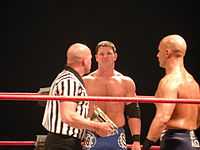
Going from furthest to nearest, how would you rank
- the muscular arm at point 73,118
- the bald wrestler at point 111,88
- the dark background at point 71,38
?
the dark background at point 71,38
the bald wrestler at point 111,88
the muscular arm at point 73,118

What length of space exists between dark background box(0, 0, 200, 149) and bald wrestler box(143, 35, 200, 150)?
2.41m

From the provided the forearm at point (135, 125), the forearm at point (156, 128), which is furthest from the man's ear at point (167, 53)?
the forearm at point (135, 125)

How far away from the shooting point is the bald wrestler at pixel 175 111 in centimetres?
256

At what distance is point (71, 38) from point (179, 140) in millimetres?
2660

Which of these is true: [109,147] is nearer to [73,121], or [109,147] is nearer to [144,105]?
[73,121]

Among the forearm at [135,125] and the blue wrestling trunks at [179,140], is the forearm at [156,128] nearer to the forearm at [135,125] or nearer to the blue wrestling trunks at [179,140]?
the blue wrestling trunks at [179,140]

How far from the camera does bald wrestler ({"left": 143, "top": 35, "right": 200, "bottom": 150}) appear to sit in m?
2.56

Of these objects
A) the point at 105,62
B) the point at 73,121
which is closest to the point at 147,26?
the point at 105,62

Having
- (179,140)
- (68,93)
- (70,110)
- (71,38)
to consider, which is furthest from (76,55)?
(71,38)

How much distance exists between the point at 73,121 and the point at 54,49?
270 centimetres

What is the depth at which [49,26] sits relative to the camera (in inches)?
199

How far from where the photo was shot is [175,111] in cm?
261

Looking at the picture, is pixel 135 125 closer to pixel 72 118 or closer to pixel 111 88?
pixel 111 88

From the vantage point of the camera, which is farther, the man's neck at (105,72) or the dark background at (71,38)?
the dark background at (71,38)
